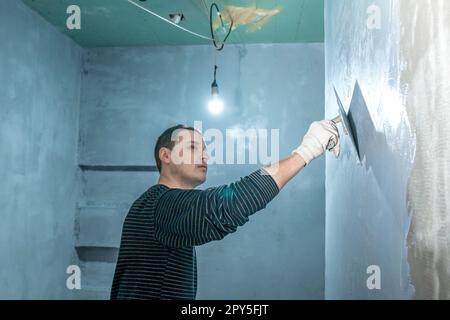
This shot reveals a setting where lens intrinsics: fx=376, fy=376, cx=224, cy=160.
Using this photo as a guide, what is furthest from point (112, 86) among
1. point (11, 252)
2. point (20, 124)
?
point (11, 252)

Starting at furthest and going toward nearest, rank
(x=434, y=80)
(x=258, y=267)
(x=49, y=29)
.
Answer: (x=258, y=267) → (x=49, y=29) → (x=434, y=80)

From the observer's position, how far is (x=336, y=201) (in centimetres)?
165

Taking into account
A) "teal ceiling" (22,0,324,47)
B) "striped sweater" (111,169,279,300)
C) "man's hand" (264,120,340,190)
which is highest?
"teal ceiling" (22,0,324,47)

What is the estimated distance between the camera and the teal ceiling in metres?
2.85

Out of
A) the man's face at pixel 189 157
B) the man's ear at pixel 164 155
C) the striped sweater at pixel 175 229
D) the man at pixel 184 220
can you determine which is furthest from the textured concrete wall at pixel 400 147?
the man's ear at pixel 164 155

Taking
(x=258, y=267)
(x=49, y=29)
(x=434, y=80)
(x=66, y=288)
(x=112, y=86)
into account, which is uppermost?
(x=49, y=29)

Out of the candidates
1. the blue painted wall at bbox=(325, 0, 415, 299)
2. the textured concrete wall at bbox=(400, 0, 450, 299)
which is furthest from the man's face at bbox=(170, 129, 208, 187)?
the textured concrete wall at bbox=(400, 0, 450, 299)

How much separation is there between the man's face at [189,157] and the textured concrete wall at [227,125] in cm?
194

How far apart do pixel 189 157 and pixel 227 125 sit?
2014mm

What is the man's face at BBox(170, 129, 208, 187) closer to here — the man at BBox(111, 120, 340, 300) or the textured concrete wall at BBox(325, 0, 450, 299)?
the man at BBox(111, 120, 340, 300)

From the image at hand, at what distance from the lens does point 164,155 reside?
1.68 m

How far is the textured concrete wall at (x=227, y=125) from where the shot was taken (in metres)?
3.50
